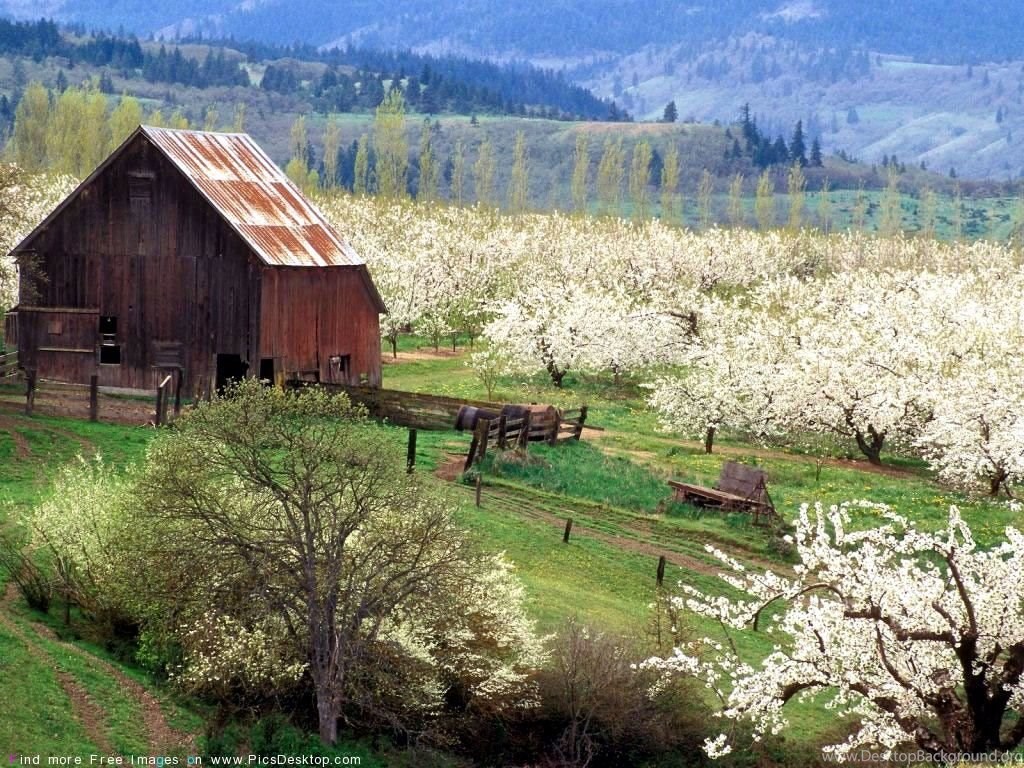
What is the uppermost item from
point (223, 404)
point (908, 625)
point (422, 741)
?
point (223, 404)

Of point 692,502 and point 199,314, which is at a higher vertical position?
point 199,314

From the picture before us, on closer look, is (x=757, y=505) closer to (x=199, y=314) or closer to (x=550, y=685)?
(x=550, y=685)

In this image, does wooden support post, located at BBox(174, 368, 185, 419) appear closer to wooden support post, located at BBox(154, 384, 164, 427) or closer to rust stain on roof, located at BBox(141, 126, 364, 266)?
wooden support post, located at BBox(154, 384, 164, 427)

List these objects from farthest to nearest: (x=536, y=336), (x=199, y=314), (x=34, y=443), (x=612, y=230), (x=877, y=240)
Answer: (x=877, y=240) < (x=612, y=230) < (x=536, y=336) < (x=199, y=314) < (x=34, y=443)

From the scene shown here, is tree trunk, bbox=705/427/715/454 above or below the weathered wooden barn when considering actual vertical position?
below

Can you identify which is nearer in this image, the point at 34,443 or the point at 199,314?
the point at 34,443

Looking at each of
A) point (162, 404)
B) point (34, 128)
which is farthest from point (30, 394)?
point (34, 128)

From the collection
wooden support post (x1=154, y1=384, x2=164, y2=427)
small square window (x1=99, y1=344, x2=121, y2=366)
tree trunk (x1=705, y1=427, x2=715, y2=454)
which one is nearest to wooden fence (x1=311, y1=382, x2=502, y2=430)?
wooden support post (x1=154, y1=384, x2=164, y2=427)

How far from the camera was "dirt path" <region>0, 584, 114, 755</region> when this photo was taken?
2258cm

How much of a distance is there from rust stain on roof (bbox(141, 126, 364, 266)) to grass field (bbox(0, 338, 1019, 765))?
7779mm

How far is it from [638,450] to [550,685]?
73.9 ft

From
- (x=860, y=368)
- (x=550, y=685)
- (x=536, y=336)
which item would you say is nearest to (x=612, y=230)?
(x=536, y=336)

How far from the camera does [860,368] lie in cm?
5044

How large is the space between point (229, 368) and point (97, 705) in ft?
81.6
